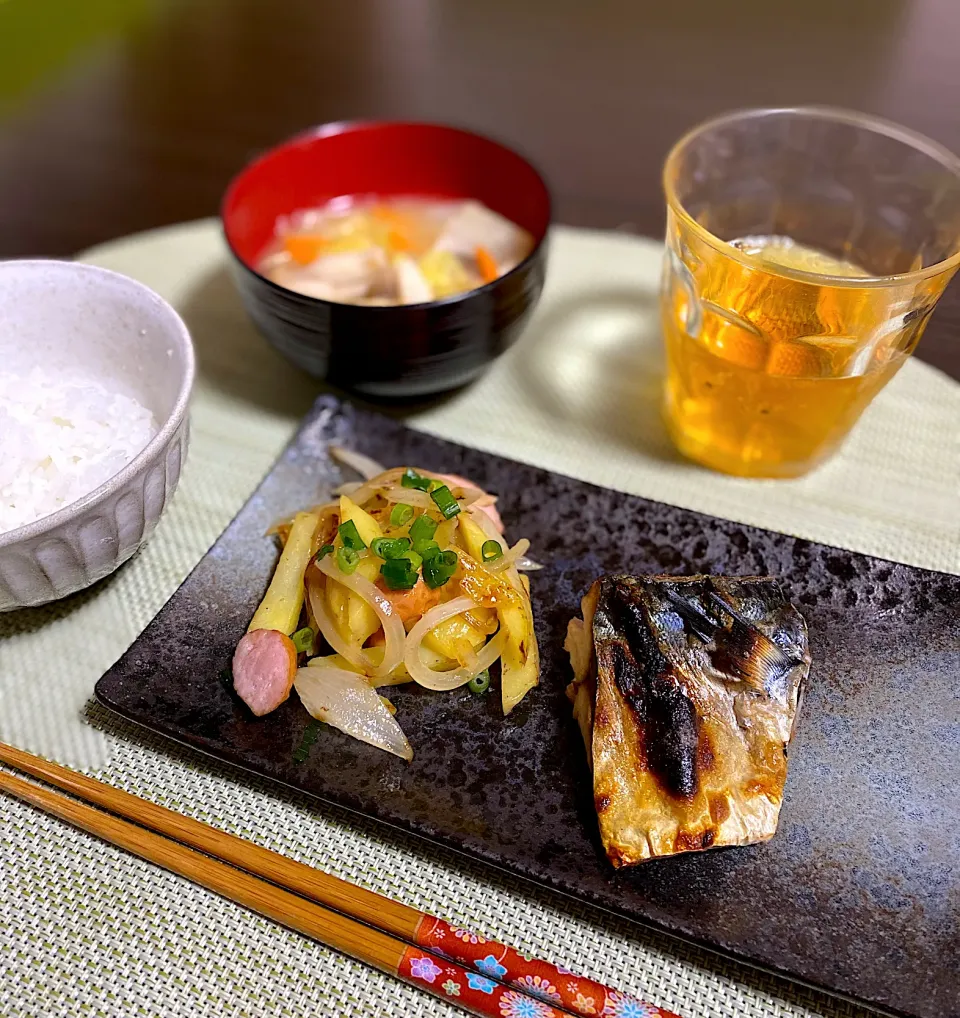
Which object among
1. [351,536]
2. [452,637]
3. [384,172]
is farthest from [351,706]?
[384,172]

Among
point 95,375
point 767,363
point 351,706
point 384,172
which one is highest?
point 767,363

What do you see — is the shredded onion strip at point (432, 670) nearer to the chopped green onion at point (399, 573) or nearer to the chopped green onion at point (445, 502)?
the chopped green onion at point (399, 573)

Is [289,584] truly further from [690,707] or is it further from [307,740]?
[690,707]

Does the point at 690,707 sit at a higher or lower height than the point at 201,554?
higher

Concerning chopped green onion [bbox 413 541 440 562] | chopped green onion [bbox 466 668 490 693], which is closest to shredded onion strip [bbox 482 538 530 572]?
chopped green onion [bbox 413 541 440 562]

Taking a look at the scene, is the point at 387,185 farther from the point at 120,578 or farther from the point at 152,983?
the point at 152,983

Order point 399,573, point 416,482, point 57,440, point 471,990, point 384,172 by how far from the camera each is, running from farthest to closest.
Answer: point 384,172
point 416,482
point 57,440
point 399,573
point 471,990
